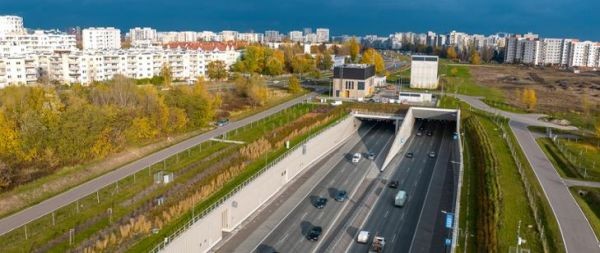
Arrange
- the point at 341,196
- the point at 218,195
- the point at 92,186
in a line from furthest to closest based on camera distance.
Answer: the point at 341,196
the point at 92,186
the point at 218,195

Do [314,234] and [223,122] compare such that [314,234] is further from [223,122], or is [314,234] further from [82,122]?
[223,122]

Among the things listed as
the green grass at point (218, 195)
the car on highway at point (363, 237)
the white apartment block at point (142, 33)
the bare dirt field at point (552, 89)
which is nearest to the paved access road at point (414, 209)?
the car on highway at point (363, 237)

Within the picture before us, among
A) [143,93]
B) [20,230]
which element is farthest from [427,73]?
[20,230]

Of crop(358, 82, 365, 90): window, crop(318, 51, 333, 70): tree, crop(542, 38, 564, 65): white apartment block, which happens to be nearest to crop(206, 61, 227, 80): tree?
crop(358, 82, 365, 90): window

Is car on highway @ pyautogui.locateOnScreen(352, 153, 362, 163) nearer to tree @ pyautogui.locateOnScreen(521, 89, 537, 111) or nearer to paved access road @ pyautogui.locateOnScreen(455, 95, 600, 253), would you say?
paved access road @ pyautogui.locateOnScreen(455, 95, 600, 253)

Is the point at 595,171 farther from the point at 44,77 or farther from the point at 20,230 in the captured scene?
the point at 44,77

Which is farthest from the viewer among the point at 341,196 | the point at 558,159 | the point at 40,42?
the point at 40,42

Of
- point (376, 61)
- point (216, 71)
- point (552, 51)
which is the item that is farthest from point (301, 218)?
point (552, 51)
